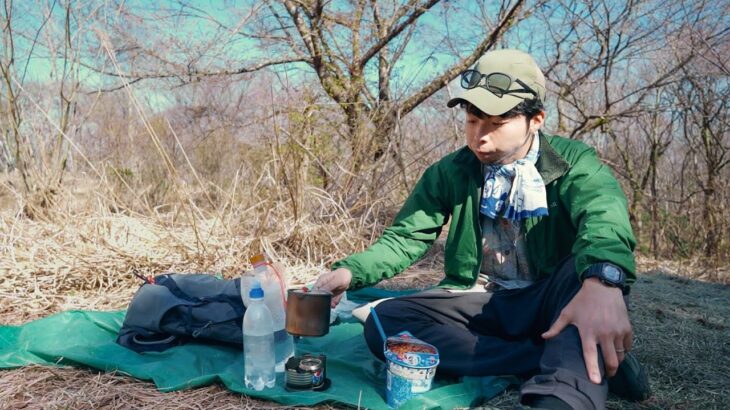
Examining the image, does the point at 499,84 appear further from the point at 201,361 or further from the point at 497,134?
the point at 201,361

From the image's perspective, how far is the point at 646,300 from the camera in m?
3.15

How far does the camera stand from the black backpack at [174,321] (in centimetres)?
218

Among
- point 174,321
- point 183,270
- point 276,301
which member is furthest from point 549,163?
point 183,270

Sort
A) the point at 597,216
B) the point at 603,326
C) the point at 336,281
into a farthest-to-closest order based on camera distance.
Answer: the point at 336,281 → the point at 597,216 → the point at 603,326

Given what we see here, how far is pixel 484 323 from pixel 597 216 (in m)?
0.61

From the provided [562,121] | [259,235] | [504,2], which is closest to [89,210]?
[259,235]

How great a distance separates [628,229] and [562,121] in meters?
4.89

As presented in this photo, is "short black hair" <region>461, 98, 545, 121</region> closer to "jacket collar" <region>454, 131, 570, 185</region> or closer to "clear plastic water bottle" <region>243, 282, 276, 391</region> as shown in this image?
"jacket collar" <region>454, 131, 570, 185</region>

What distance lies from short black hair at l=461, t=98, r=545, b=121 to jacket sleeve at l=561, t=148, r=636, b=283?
0.24 meters

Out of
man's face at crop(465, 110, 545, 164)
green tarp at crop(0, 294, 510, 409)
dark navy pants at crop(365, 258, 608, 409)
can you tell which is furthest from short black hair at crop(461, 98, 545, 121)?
green tarp at crop(0, 294, 510, 409)

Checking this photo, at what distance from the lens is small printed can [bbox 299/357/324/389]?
181 centimetres

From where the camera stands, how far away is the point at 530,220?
1.97 metres

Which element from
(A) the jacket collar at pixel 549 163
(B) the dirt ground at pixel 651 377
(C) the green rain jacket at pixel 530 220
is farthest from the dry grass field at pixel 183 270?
(A) the jacket collar at pixel 549 163

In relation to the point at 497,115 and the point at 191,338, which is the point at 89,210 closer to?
the point at 191,338
